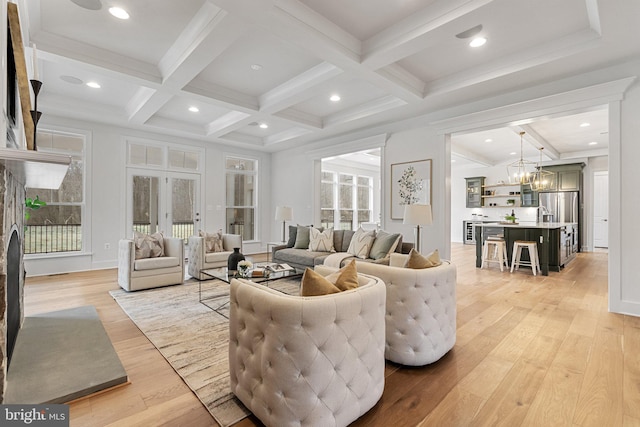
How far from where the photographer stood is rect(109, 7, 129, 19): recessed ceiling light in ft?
→ 9.06

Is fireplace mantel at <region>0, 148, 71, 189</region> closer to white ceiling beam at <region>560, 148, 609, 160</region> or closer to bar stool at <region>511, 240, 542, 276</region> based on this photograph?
bar stool at <region>511, 240, 542, 276</region>

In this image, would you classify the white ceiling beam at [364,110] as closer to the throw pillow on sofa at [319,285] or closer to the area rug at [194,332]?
the area rug at [194,332]

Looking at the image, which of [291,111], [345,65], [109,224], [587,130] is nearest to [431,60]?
[345,65]

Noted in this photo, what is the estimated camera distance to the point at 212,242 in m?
5.17

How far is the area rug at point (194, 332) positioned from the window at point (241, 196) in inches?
126

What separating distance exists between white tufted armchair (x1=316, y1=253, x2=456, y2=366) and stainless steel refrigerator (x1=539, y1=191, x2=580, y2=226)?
28.4 ft

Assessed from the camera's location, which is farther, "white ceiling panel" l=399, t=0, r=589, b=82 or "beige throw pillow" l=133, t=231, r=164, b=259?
"beige throw pillow" l=133, t=231, r=164, b=259

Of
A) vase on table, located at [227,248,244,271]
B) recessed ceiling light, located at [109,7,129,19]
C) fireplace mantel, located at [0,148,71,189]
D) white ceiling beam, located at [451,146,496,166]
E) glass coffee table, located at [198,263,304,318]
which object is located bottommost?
glass coffee table, located at [198,263,304,318]

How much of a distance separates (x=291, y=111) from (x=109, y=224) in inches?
162

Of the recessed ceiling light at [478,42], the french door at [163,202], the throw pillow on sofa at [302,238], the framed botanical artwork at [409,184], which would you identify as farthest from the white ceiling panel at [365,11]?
the french door at [163,202]

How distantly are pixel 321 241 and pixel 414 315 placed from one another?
3.00 m

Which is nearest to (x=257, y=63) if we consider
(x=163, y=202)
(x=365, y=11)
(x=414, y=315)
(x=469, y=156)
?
(x=365, y=11)

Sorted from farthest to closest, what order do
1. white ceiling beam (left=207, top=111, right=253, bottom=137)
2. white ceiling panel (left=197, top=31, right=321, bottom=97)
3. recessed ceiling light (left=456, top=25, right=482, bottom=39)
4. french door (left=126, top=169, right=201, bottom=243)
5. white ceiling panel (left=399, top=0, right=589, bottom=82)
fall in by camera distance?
french door (left=126, top=169, right=201, bottom=243) < white ceiling beam (left=207, top=111, right=253, bottom=137) < white ceiling panel (left=197, top=31, right=321, bottom=97) < recessed ceiling light (left=456, top=25, right=482, bottom=39) < white ceiling panel (left=399, top=0, right=589, bottom=82)

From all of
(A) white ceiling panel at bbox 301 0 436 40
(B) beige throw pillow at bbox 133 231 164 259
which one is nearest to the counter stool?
(A) white ceiling panel at bbox 301 0 436 40
